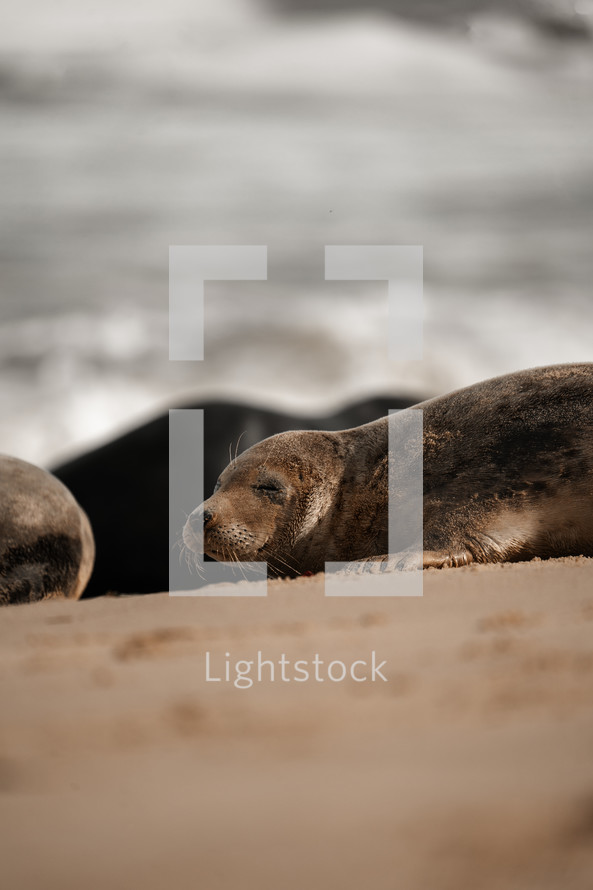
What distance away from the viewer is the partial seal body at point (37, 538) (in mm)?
5137

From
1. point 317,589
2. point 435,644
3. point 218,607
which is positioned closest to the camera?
point 435,644

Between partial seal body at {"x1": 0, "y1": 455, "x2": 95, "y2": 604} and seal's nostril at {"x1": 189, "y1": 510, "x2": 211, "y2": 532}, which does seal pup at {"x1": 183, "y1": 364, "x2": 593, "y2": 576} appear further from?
partial seal body at {"x1": 0, "y1": 455, "x2": 95, "y2": 604}

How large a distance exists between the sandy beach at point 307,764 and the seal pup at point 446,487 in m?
2.06

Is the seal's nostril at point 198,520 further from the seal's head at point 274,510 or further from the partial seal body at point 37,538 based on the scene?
the partial seal body at point 37,538

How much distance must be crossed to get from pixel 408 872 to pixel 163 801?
0.30 meters

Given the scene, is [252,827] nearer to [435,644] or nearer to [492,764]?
[492,764]

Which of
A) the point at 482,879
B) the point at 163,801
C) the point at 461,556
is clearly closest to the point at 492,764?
the point at 482,879

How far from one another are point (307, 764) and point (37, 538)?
177 inches

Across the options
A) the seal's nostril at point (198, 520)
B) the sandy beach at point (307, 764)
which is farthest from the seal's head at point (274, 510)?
the sandy beach at point (307, 764)

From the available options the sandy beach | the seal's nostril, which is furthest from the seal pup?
the sandy beach

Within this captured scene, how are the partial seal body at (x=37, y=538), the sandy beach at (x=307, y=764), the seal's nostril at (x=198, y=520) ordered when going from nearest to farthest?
the sandy beach at (x=307, y=764) < the seal's nostril at (x=198, y=520) < the partial seal body at (x=37, y=538)

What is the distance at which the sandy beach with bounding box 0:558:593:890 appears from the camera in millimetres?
887

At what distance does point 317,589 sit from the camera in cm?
291

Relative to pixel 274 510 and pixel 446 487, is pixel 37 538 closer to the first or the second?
pixel 274 510
